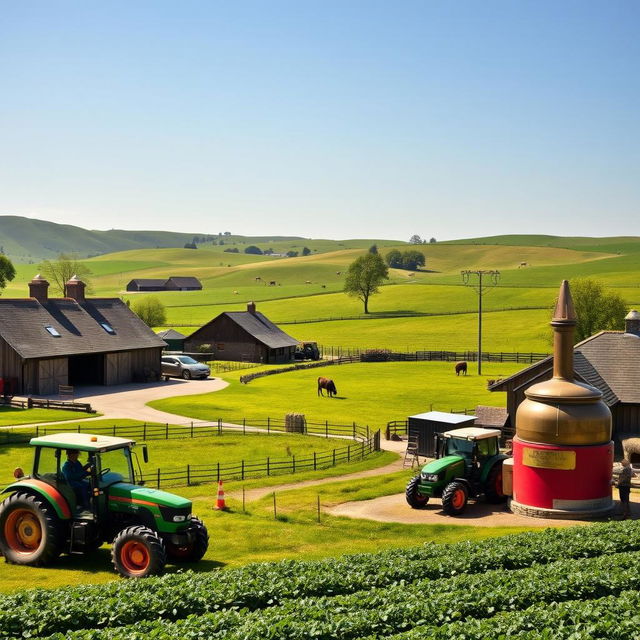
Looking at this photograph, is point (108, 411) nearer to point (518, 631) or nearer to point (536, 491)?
point (536, 491)

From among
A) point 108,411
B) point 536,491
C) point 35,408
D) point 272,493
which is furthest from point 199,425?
point 536,491

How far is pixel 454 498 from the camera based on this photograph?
26.4 metres

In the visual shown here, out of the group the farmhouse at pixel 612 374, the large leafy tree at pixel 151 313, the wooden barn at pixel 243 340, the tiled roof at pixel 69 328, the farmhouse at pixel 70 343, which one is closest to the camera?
the farmhouse at pixel 612 374

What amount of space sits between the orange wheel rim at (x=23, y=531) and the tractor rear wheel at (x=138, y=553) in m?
2.22

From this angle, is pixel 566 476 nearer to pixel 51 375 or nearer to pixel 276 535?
pixel 276 535

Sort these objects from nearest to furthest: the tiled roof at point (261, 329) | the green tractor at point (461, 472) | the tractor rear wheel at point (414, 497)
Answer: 1. the green tractor at point (461, 472)
2. the tractor rear wheel at point (414, 497)
3. the tiled roof at point (261, 329)

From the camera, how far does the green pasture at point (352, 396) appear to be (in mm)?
50312

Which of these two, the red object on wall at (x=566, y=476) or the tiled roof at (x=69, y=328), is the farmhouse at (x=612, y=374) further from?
the tiled roof at (x=69, y=328)

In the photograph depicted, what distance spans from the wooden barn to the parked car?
15142mm

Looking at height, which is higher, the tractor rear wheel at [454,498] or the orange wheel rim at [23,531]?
the orange wheel rim at [23,531]

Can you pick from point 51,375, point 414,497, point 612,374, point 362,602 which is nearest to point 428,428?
point 414,497

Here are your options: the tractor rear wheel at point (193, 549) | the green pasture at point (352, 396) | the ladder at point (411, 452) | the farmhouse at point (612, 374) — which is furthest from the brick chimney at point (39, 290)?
the tractor rear wheel at point (193, 549)

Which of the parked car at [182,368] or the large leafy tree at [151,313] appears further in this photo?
the large leafy tree at [151,313]

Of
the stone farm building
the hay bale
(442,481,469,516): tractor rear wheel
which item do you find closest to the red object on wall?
(442,481,469,516): tractor rear wheel
